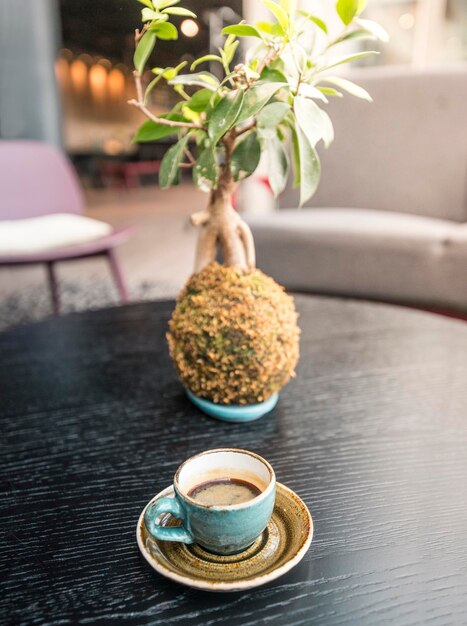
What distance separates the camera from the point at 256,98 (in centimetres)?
55

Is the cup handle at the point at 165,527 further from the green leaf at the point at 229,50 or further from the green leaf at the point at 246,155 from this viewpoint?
the green leaf at the point at 229,50

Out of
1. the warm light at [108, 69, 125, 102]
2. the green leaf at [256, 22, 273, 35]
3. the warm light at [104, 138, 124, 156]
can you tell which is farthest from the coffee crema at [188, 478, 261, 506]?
the warm light at [104, 138, 124, 156]

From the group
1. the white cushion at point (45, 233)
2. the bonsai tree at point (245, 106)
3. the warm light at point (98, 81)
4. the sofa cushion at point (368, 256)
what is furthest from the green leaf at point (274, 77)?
the warm light at point (98, 81)

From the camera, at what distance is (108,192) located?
810 centimetres

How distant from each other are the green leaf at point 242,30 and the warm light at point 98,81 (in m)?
10.2

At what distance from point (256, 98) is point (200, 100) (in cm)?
13

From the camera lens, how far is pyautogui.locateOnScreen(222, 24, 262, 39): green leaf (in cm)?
59

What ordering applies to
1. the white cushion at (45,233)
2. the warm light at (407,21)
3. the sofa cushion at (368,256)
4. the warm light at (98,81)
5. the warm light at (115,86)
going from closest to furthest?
the sofa cushion at (368,256) < the white cushion at (45,233) < the warm light at (407,21) < the warm light at (98,81) < the warm light at (115,86)

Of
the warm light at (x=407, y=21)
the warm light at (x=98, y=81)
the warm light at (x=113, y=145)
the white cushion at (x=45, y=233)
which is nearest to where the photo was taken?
the white cushion at (x=45, y=233)

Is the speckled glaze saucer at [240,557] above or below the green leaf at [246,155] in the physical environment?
below

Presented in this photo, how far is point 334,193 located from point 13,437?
1.96m

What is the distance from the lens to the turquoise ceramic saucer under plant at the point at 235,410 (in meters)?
0.71

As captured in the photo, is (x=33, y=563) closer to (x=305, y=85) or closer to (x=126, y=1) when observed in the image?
(x=305, y=85)

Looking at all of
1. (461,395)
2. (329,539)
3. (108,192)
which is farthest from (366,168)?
(108,192)
